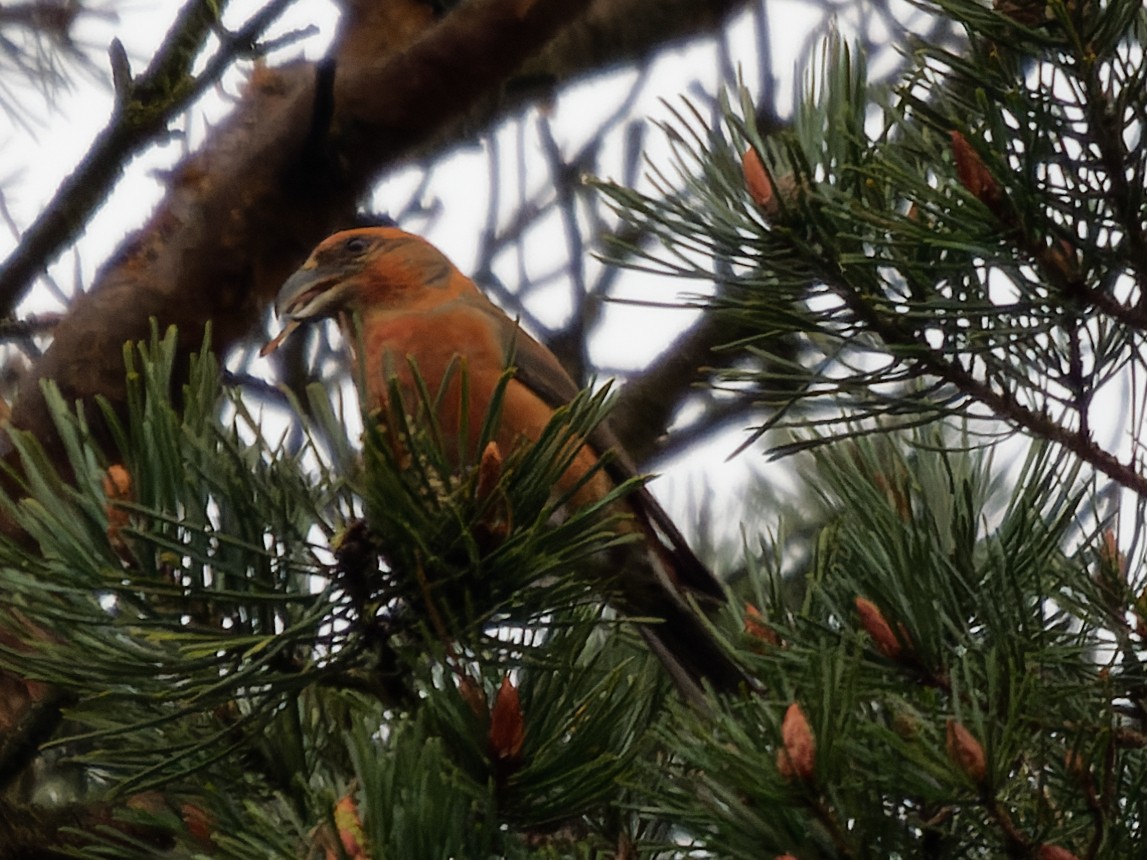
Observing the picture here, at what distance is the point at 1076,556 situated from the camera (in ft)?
5.54

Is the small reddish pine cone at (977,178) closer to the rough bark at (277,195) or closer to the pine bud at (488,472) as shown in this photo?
the pine bud at (488,472)

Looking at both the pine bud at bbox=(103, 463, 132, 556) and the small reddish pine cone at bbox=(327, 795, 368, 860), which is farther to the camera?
the pine bud at bbox=(103, 463, 132, 556)

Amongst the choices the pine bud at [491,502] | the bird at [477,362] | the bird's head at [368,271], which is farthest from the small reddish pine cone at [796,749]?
the bird's head at [368,271]

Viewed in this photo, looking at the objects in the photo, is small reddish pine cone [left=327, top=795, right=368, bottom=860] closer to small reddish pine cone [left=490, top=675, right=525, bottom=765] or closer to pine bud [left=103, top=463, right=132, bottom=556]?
small reddish pine cone [left=490, top=675, right=525, bottom=765]

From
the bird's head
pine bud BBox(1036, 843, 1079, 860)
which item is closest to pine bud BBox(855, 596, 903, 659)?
pine bud BBox(1036, 843, 1079, 860)

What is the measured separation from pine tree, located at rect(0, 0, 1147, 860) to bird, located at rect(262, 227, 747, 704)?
2.16ft

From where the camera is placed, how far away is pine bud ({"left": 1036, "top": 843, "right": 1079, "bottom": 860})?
1.15m

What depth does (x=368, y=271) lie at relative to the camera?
119 inches

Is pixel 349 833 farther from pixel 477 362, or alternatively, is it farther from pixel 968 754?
pixel 477 362

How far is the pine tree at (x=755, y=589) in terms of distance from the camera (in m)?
1.24

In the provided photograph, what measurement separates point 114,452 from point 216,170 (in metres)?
0.49

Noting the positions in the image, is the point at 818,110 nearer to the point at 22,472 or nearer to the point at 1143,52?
the point at 1143,52

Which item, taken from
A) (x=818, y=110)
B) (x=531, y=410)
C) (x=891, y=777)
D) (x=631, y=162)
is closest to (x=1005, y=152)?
(x=818, y=110)

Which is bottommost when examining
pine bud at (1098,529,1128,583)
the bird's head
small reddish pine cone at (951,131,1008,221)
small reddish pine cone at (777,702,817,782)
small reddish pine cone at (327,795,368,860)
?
small reddish pine cone at (327,795,368,860)
